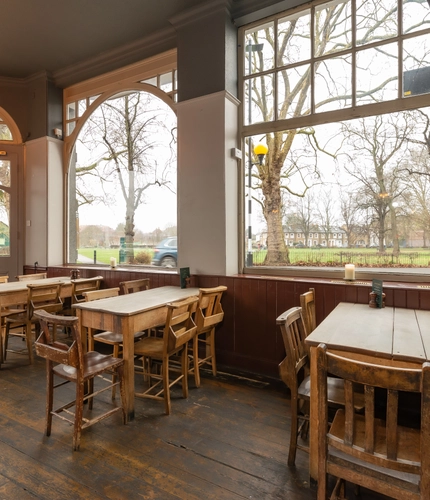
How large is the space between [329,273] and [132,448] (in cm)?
222

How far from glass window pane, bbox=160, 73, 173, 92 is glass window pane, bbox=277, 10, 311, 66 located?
1390 mm

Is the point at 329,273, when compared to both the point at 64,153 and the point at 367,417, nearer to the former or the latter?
the point at 367,417

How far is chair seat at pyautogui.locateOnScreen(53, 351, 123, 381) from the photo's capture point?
213 centimetres

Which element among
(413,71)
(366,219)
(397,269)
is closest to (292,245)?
(366,219)

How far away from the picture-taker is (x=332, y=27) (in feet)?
10.8

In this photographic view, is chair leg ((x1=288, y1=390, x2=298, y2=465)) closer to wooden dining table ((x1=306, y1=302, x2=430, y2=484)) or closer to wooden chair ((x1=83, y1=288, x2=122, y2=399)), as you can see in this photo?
wooden dining table ((x1=306, y1=302, x2=430, y2=484))

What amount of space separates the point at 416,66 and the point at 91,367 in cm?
354

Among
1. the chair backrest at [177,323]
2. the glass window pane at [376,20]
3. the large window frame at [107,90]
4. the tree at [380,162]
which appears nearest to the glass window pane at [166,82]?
the large window frame at [107,90]

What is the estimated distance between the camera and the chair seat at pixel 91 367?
83.9 inches

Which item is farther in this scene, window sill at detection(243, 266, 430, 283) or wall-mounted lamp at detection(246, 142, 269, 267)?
wall-mounted lamp at detection(246, 142, 269, 267)

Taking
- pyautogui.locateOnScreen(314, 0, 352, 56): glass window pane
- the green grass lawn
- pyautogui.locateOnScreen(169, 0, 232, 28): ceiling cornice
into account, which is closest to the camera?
pyautogui.locateOnScreen(314, 0, 352, 56): glass window pane

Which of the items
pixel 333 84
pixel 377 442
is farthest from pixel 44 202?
pixel 377 442

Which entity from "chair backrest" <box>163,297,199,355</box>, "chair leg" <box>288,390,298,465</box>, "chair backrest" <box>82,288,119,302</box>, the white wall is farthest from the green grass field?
the white wall

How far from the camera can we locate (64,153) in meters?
5.31
